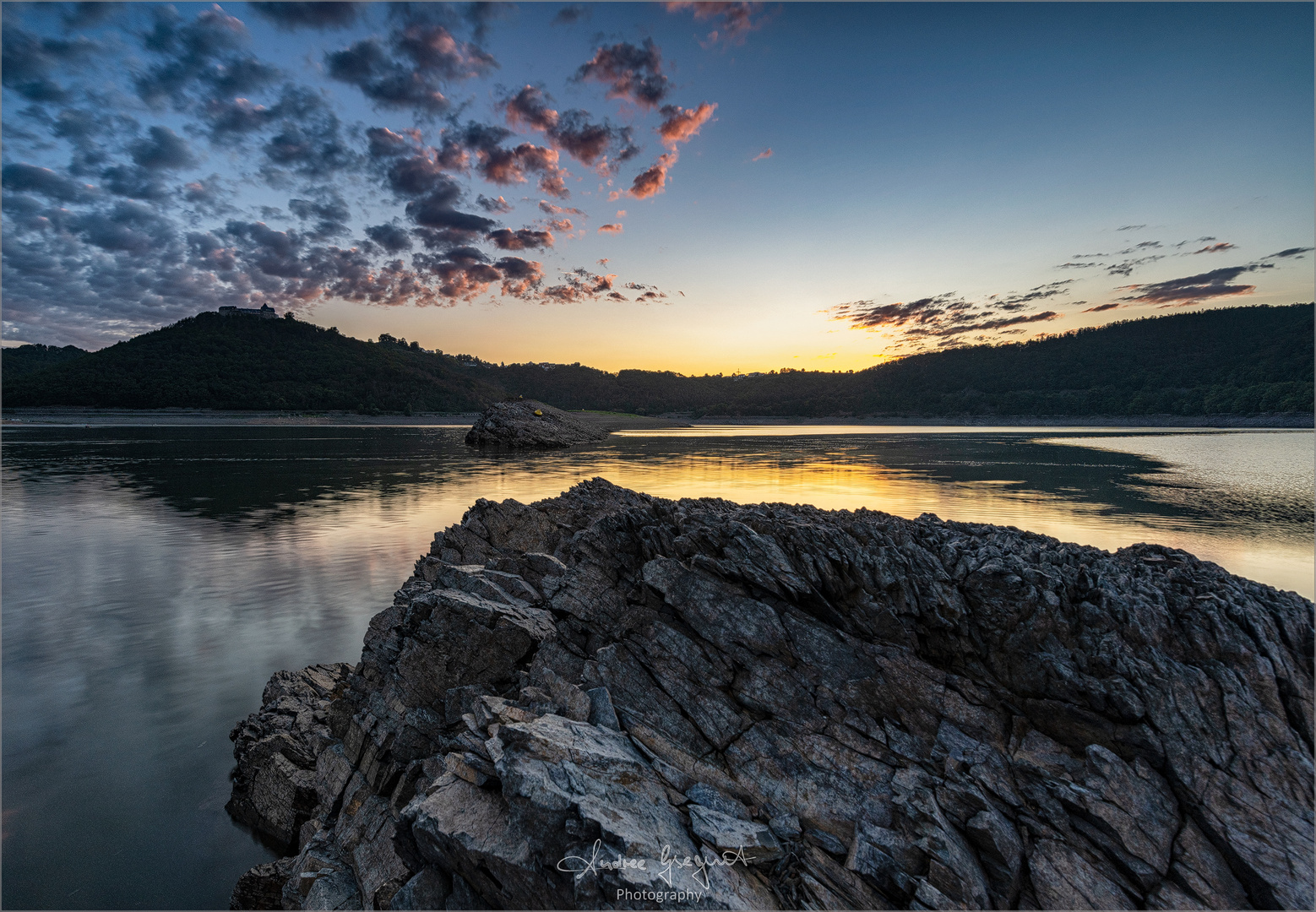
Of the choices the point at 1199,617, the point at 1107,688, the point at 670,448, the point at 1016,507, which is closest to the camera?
the point at 1107,688

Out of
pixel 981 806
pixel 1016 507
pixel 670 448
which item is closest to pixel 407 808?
pixel 981 806

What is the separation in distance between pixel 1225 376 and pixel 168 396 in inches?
12046

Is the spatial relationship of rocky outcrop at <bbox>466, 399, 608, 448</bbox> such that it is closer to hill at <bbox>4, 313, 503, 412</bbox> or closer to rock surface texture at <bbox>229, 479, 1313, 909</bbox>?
rock surface texture at <bbox>229, 479, 1313, 909</bbox>

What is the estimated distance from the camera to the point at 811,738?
24.9 ft

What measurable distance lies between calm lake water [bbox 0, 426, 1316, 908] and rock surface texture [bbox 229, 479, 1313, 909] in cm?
166

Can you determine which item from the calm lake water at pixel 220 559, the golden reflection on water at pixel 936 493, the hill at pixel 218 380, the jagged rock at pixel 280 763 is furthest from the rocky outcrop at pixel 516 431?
the hill at pixel 218 380

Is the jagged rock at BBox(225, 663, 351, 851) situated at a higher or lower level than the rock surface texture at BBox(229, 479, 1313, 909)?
lower

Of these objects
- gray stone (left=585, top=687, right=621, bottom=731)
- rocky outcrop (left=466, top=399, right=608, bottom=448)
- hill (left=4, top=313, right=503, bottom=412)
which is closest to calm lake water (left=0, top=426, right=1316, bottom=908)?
gray stone (left=585, top=687, right=621, bottom=731)

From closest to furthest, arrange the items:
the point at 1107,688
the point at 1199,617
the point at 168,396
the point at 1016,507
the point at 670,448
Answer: the point at 1107,688, the point at 1199,617, the point at 1016,507, the point at 670,448, the point at 168,396

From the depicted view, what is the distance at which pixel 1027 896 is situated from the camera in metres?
5.97

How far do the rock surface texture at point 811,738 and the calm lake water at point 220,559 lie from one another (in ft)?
5.44

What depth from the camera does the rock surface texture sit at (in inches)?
233

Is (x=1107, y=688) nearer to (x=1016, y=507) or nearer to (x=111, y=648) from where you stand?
(x=111, y=648)

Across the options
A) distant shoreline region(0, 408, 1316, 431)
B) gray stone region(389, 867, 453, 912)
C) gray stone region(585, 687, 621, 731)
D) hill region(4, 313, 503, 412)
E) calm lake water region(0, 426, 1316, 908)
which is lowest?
calm lake water region(0, 426, 1316, 908)
